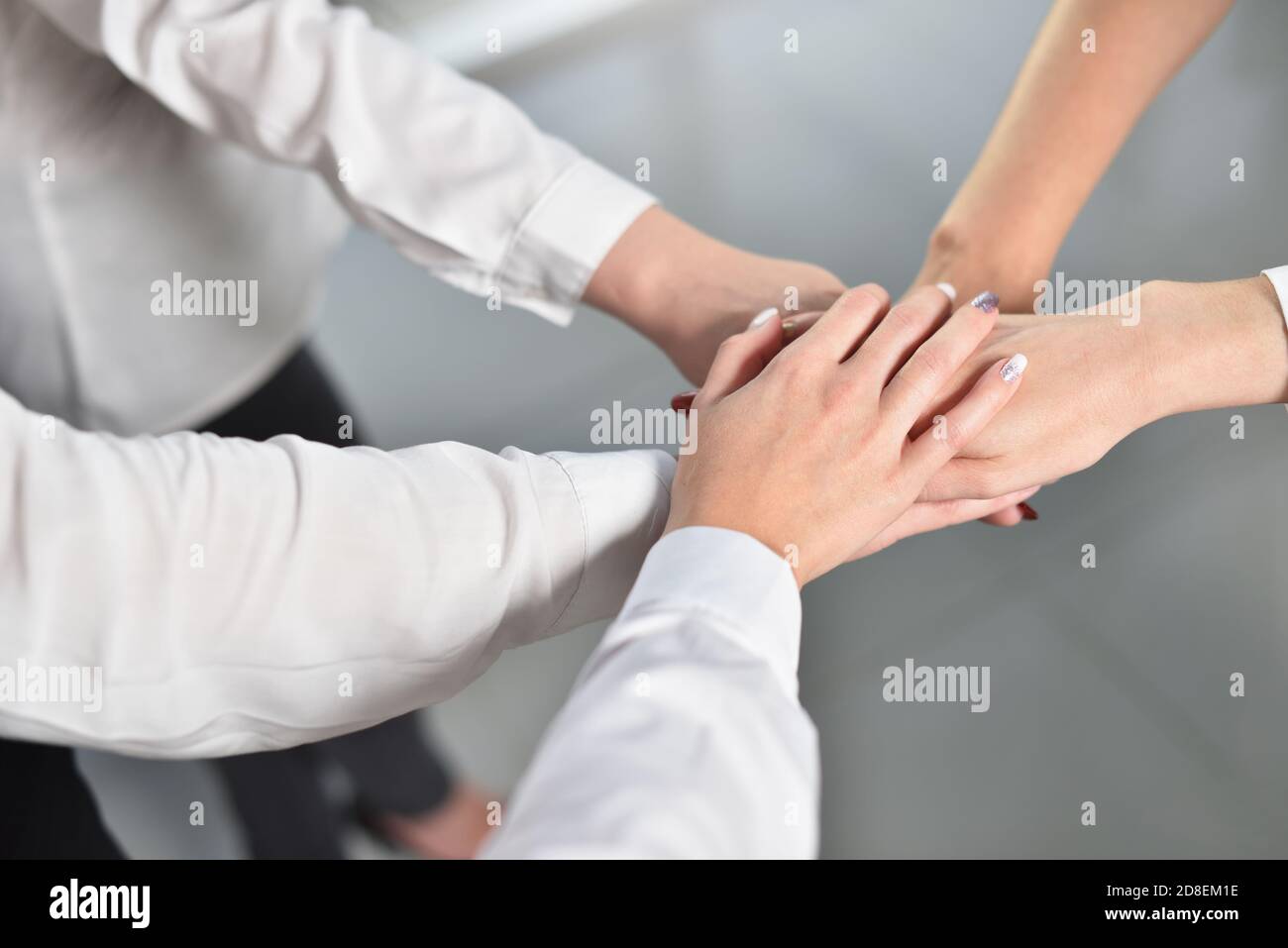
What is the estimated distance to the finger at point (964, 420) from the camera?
24.4 inches

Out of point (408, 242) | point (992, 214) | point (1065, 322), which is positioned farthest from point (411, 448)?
point (992, 214)

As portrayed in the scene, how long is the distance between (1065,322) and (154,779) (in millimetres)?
1006

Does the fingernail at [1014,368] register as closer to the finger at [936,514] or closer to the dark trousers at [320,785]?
the finger at [936,514]

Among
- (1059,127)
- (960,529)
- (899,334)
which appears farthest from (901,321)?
(960,529)

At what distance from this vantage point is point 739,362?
0.67m

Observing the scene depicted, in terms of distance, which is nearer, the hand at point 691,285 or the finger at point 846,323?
the finger at point 846,323

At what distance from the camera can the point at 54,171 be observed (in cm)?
75

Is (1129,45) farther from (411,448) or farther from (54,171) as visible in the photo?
(54,171)

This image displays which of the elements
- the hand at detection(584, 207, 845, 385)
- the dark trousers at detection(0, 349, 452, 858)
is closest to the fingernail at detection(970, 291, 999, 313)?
the hand at detection(584, 207, 845, 385)

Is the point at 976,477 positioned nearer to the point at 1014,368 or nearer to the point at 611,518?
the point at 1014,368

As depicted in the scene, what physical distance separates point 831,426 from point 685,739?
0.75 ft

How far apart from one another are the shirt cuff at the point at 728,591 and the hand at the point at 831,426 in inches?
1.1

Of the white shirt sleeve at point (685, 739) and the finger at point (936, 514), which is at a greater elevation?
the finger at point (936, 514)

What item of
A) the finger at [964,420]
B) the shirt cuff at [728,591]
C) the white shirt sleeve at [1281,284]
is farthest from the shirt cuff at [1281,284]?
the shirt cuff at [728,591]
